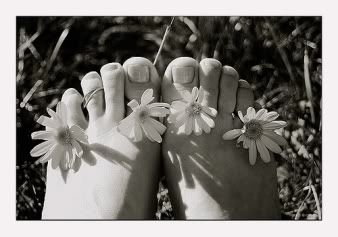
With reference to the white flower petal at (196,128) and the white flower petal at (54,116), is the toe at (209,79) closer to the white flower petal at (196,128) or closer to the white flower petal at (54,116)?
the white flower petal at (196,128)

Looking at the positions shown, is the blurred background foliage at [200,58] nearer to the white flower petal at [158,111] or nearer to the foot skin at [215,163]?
the foot skin at [215,163]

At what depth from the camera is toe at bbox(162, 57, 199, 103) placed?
133 cm

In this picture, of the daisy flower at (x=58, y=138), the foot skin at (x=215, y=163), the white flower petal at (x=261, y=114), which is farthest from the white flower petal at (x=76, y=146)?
the white flower petal at (x=261, y=114)

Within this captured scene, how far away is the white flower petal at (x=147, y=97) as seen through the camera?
1227mm

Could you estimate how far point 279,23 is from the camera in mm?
1359

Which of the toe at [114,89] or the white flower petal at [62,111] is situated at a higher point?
the toe at [114,89]

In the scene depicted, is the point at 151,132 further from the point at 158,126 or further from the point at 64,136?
the point at 64,136

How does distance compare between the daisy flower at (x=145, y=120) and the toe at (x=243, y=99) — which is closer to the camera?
the daisy flower at (x=145, y=120)

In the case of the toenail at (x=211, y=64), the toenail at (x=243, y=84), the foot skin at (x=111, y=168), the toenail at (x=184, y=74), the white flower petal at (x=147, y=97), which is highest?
the toenail at (x=211, y=64)

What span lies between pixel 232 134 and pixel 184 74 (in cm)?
19

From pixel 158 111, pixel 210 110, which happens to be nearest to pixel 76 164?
pixel 158 111

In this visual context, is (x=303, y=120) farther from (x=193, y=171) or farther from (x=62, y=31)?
(x=62, y=31)
